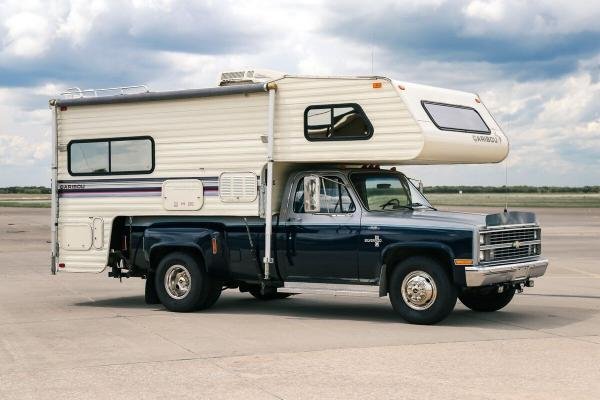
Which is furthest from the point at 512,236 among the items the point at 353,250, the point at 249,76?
the point at 249,76

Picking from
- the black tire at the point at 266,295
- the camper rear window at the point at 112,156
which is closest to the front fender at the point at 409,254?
the black tire at the point at 266,295

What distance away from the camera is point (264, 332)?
11.2 metres

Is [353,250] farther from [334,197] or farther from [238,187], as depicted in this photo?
[238,187]

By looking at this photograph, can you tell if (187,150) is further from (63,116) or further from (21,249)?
(21,249)

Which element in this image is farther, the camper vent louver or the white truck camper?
the camper vent louver

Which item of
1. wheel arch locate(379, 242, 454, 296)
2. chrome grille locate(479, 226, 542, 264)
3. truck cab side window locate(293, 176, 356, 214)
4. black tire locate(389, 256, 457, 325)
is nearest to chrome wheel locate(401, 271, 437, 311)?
black tire locate(389, 256, 457, 325)

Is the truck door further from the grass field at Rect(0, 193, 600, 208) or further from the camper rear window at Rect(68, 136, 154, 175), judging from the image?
the grass field at Rect(0, 193, 600, 208)

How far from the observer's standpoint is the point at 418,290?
38.1 feet

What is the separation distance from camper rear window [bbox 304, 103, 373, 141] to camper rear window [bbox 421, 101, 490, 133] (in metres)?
0.83

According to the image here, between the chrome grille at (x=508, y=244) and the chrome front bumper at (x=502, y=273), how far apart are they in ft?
0.44

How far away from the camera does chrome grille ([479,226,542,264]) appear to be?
1138 cm

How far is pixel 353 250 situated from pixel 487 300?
2.32 metres

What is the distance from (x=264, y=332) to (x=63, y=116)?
18.6 feet

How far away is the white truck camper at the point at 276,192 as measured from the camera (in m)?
11.7
